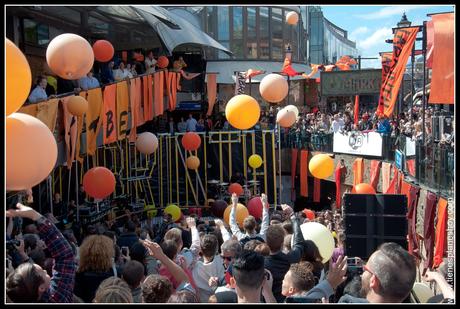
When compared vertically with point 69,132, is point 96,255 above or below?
below

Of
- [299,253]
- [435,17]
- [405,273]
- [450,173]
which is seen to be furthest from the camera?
[450,173]

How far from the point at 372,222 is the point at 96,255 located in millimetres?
3856

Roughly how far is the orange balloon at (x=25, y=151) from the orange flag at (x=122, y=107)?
9039mm

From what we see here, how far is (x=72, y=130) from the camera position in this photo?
416 inches

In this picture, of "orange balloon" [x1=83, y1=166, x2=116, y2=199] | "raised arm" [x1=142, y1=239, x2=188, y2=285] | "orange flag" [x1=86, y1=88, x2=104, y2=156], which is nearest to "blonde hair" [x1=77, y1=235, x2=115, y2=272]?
"raised arm" [x1=142, y1=239, x2=188, y2=285]

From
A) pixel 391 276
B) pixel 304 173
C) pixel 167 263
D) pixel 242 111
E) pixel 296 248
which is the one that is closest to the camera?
pixel 391 276

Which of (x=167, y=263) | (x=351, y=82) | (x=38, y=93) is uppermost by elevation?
(x=351, y=82)

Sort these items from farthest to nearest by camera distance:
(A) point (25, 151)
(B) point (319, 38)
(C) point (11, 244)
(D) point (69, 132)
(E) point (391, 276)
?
(B) point (319, 38), (D) point (69, 132), (C) point (11, 244), (A) point (25, 151), (E) point (391, 276)

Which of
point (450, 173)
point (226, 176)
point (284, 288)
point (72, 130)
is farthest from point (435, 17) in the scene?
point (226, 176)

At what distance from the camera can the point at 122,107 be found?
44.3 ft

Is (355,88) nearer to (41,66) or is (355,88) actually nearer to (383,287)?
(41,66)

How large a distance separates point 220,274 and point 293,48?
3124 centimetres

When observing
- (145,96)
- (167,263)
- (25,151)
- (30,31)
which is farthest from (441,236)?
(30,31)

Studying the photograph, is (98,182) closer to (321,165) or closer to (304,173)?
(321,165)
